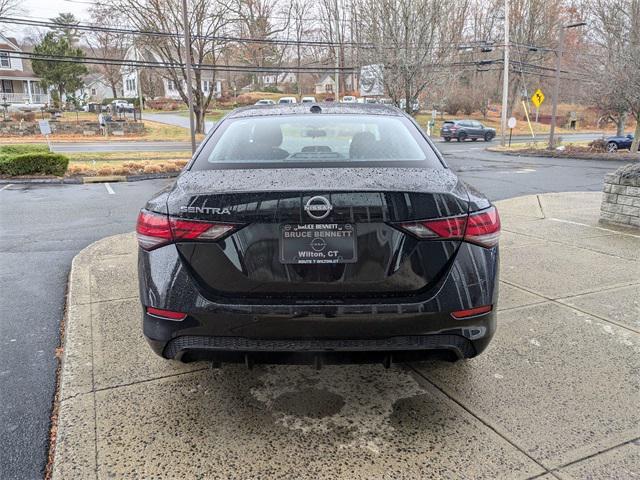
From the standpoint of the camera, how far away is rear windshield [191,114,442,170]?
264 centimetres

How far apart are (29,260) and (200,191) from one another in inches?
172

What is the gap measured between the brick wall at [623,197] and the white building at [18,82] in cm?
5655

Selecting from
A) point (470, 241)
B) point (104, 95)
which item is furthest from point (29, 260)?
point (104, 95)

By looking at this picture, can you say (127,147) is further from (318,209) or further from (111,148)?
(318,209)

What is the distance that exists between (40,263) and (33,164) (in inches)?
412

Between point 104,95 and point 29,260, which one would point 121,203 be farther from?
point 104,95

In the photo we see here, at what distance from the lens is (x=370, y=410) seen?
266 cm

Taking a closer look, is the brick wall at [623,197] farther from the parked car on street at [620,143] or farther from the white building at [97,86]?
the white building at [97,86]

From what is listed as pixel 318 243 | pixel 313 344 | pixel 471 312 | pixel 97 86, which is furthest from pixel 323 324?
pixel 97 86

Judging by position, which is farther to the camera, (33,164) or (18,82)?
(18,82)

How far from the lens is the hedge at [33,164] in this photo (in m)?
14.1

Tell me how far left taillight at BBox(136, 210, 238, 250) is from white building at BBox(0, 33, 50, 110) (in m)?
57.8

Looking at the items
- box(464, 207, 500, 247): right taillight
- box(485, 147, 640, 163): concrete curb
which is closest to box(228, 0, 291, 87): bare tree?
box(485, 147, 640, 163): concrete curb

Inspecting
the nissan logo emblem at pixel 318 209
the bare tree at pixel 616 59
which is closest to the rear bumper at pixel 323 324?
the nissan logo emblem at pixel 318 209
